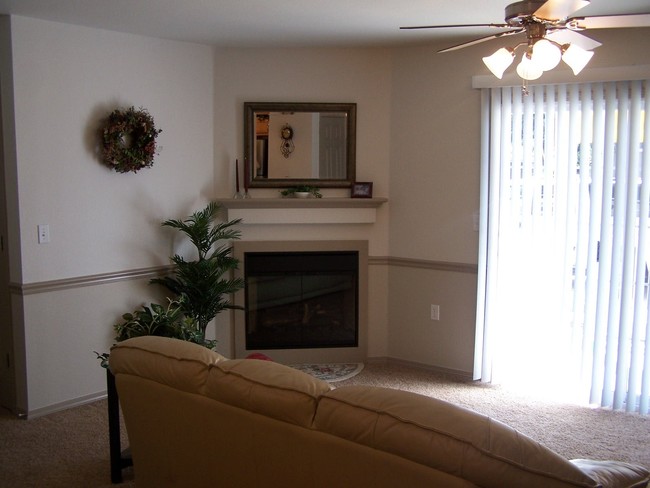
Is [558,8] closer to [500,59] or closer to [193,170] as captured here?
[500,59]

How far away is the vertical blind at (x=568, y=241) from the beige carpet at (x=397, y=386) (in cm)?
24

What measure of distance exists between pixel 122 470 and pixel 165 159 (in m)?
2.22

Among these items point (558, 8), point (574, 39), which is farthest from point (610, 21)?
point (558, 8)

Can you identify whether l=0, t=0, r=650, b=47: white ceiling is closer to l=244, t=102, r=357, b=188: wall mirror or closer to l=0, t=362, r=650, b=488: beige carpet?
l=244, t=102, r=357, b=188: wall mirror

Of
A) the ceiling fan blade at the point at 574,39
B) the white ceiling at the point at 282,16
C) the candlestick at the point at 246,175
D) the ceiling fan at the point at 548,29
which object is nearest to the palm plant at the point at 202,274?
the candlestick at the point at 246,175

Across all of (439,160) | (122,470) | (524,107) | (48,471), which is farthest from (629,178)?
(48,471)

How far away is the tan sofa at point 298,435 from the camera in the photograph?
1490 mm

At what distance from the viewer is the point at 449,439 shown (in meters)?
1.52

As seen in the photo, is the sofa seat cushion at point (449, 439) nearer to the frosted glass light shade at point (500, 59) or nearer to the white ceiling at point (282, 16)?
the frosted glass light shade at point (500, 59)

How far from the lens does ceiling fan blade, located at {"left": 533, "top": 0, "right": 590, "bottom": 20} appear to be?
223 cm

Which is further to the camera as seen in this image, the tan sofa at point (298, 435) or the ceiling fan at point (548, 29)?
the ceiling fan at point (548, 29)

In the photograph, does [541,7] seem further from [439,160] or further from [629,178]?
[439,160]

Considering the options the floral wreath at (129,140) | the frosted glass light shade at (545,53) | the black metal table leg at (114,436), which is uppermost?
the frosted glass light shade at (545,53)

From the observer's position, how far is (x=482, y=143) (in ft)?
14.6
